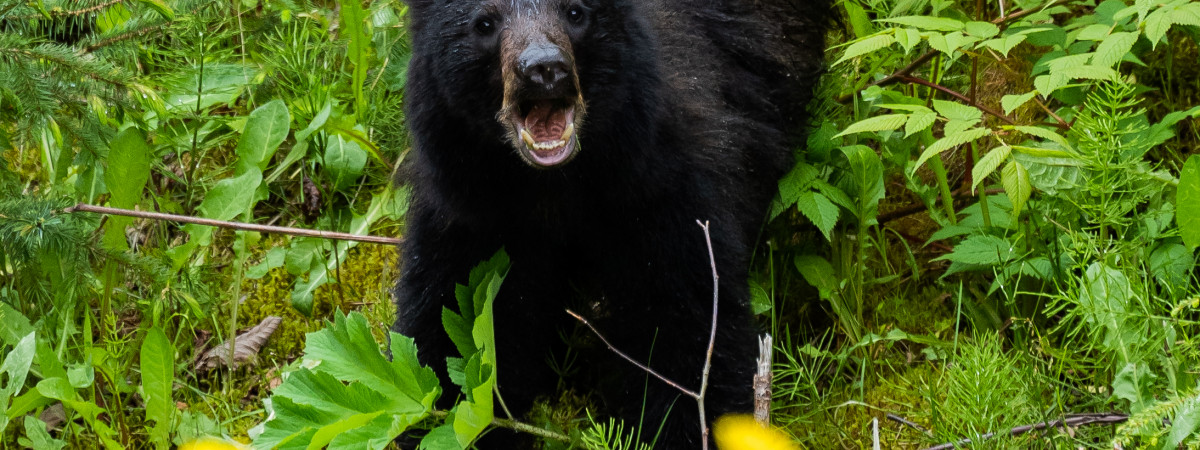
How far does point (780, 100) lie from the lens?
13.9 ft

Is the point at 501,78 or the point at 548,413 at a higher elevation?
the point at 501,78

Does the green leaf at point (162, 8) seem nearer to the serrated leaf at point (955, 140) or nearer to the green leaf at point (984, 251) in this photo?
the serrated leaf at point (955, 140)

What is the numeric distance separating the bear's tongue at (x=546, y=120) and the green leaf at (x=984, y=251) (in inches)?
52.4

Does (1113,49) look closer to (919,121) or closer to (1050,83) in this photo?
(1050,83)

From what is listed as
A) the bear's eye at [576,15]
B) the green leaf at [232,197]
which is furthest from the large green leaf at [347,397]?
the green leaf at [232,197]

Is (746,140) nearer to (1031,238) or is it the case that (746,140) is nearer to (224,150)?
(1031,238)

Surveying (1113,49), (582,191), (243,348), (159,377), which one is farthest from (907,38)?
(243,348)

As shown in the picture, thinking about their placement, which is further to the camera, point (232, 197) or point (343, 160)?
point (343, 160)

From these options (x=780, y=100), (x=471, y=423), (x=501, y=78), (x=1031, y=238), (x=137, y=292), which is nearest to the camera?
(x=471, y=423)

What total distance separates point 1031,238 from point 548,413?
5.04ft

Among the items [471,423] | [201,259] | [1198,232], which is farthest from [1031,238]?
[201,259]

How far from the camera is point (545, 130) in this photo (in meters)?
3.14

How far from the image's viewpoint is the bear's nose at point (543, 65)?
2.97 m

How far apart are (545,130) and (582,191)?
229 mm
